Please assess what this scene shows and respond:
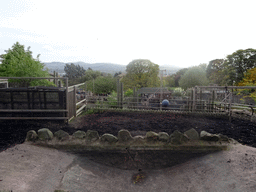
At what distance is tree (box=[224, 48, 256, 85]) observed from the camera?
1079 inches

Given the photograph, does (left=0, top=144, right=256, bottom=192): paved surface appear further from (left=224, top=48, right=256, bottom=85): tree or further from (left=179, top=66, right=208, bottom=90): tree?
(left=179, top=66, right=208, bottom=90): tree

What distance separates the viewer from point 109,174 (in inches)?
167

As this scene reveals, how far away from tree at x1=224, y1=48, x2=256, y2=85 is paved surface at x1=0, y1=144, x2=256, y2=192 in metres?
26.8

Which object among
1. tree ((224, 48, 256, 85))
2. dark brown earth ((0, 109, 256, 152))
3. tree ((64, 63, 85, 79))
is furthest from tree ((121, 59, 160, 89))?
tree ((64, 63, 85, 79))

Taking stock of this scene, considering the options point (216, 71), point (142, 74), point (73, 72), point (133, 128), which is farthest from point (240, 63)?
point (73, 72)

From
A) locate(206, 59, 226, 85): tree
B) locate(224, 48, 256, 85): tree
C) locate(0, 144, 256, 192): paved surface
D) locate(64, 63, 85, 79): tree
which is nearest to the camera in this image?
locate(0, 144, 256, 192): paved surface

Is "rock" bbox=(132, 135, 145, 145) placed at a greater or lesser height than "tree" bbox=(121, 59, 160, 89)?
lesser

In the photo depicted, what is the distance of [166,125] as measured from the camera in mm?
7469

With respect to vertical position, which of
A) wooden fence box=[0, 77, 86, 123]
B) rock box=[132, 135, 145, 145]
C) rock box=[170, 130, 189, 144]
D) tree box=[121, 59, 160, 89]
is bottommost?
rock box=[132, 135, 145, 145]

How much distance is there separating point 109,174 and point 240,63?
30.5 metres

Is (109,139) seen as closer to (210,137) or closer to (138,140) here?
(138,140)

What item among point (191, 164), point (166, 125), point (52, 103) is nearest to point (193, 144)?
point (191, 164)

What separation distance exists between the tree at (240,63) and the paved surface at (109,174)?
26757 millimetres

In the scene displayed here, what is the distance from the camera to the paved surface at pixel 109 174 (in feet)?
10.9
